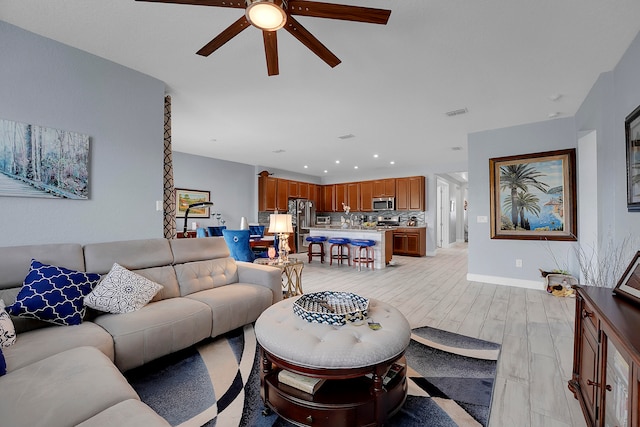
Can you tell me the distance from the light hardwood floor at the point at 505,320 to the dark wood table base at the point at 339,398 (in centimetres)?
68

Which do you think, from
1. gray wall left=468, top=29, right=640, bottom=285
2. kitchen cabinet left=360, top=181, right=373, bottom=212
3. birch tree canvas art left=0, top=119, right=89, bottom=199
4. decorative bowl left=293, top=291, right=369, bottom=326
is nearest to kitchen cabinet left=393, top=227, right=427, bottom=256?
kitchen cabinet left=360, top=181, right=373, bottom=212

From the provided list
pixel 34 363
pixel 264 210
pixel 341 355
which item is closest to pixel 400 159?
pixel 264 210

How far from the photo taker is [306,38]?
1840 mm

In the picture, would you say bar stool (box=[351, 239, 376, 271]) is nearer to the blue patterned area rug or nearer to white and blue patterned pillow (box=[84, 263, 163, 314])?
the blue patterned area rug

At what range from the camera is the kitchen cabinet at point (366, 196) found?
29.7ft

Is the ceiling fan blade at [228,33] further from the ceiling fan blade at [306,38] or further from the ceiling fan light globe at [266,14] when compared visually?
the ceiling fan blade at [306,38]

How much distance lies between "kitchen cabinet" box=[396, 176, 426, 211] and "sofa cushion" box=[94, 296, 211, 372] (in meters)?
7.00

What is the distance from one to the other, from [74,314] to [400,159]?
690cm

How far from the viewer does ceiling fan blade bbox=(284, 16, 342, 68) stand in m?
1.73

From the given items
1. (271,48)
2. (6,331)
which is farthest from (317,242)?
(6,331)

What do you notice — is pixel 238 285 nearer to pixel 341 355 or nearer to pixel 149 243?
pixel 149 243

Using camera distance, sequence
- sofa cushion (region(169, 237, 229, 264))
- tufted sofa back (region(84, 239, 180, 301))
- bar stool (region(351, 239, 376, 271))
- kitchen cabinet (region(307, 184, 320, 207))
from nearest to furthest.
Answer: tufted sofa back (region(84, 239, 180, 301))
sofa cushion (region(169, 237, 229, 264))
bar stool (region(351, 239, 376, 271))
kitchen cabinet (region(307, 184, 320, 207))

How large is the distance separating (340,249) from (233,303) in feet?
14.3

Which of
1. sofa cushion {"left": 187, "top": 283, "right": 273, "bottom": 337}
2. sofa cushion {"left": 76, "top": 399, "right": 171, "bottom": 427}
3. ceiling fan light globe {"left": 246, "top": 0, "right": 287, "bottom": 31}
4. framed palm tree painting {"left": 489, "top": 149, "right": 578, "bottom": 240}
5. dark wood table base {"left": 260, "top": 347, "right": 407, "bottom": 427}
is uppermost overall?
ceiling fan light globe {"left": 246, "top": 0, "right": 287, "bottom": 31}
